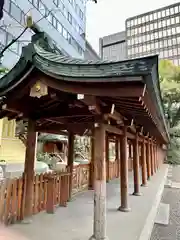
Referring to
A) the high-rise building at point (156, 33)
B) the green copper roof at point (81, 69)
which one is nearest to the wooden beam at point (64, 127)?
the green copper roof at point (81, 69)

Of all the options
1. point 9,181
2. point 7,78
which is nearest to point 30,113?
point 7,78

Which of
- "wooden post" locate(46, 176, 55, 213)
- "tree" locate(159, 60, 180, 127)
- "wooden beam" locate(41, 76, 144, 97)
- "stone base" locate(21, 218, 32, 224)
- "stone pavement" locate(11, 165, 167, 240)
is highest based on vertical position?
"tree" locate(159, 60, 180, 127)

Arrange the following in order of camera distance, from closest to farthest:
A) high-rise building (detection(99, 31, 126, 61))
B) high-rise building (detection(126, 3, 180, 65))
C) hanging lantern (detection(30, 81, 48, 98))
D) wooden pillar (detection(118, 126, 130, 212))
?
hanging lantern (detection(30, 81, 48, 98))
wooden pillar (detection(118, 126, 130, 212))
high-rise building (detection(126, 3, 180, 65))
high-rise building (detection(99, 31, 126, 61))

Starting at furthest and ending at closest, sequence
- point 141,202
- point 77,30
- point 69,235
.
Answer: point 77,30 < point 141,202 < point 69,235

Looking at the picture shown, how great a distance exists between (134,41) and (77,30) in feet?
121

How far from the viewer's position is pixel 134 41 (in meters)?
58.7

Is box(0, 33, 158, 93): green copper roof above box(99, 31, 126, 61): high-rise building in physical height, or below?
below

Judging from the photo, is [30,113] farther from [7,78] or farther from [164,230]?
[164,230]

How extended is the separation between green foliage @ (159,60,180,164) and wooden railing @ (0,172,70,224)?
21879 millimetres

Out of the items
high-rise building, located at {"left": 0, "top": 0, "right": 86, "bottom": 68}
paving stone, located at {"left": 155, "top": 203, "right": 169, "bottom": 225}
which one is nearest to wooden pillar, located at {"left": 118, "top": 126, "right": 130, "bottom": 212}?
paving stone, located at {"left": 155, "top": 203, "right": 169, "bottom": 225}

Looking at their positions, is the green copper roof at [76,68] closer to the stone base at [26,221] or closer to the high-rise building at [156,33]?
the stone base at [26,221]

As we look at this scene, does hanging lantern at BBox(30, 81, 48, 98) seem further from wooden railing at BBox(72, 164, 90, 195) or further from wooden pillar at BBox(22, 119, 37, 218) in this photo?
wooden railing at BBox(72, 164, 90, 195)

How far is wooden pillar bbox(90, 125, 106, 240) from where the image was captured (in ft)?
12.1

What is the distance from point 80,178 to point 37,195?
3183 mm
